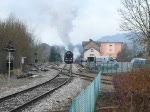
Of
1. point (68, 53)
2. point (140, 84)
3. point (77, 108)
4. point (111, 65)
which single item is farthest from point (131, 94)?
point (111, 65)

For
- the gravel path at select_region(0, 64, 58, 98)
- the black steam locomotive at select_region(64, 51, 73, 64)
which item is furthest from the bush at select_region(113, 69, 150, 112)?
the black steam locomotive at select_region(64, 51, 73, 64)

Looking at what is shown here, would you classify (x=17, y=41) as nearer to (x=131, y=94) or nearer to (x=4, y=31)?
(x=4, y=31)

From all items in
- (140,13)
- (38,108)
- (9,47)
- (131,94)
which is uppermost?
(140,13)

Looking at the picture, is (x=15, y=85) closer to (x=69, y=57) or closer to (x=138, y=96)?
(x=69, y=57)

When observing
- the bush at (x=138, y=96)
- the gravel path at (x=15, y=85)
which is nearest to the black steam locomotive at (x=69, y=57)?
the gravel path at (x=15, y=85)

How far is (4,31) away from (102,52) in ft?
350

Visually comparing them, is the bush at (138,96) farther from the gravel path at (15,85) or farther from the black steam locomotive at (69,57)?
the black steam locomotive at (69,57)

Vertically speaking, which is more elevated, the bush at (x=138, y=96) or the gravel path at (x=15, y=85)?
the bush at (x=138, y=96)

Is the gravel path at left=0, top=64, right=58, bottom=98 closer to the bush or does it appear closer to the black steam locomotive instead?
the black steam locomotive

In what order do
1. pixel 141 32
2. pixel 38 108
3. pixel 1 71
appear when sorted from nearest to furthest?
pixel 38 108 → pixel 141 32 → pixel 1 71

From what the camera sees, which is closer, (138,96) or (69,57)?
(138,96)

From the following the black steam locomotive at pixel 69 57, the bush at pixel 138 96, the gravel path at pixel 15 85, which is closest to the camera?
the bush at pixel 138 96

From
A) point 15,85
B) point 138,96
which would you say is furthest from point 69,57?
point 138,96

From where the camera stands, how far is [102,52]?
151375 mm
